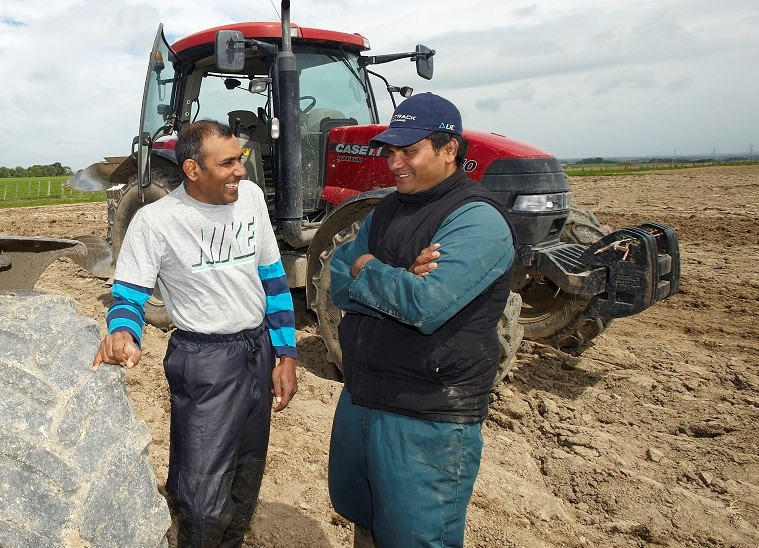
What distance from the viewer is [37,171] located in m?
71.2

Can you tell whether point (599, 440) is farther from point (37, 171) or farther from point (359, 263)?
point (37, 171)

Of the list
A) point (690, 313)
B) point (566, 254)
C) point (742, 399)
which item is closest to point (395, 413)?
point (566, 254)

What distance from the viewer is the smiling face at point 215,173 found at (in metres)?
2.23

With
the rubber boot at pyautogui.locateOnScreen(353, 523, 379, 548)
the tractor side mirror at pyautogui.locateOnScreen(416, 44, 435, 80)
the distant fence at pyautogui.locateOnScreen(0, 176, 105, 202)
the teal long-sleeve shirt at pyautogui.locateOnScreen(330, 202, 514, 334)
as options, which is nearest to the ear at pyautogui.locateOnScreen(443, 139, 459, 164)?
the teal long-sleeve shirt at pyautogui.locateOnScreen(330, 202, 514, 334)

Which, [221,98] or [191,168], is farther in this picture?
[221,98]

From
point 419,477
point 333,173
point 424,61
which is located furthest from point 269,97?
point 419,477

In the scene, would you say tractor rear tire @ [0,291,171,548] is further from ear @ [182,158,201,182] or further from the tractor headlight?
the tractor headlight

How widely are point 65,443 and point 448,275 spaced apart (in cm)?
99

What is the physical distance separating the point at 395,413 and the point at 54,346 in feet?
3.02

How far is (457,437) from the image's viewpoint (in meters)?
1.95

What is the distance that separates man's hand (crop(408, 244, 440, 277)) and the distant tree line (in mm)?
73359

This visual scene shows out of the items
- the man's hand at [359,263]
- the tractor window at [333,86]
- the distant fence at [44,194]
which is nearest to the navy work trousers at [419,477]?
the man's hand at [359,263]

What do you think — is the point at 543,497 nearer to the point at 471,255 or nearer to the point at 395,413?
the point at 395,413

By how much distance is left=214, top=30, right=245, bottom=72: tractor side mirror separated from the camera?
388 centimetres
